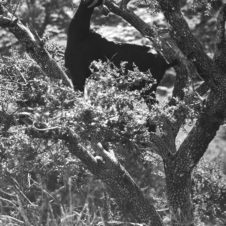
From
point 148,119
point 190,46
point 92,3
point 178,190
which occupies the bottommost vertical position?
point 178,190

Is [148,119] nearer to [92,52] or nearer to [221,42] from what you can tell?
[221,42]

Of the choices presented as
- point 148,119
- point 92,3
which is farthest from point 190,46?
point 92,3

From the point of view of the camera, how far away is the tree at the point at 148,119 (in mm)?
5750

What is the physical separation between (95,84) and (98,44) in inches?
55.1

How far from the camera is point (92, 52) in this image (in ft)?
23.7

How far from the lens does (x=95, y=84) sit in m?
5.98

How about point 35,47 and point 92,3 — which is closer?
point 35,47

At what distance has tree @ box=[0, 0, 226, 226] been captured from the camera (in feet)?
18.9

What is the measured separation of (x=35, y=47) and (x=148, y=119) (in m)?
1.56

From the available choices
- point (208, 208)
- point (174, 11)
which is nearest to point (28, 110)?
point (174, 11)

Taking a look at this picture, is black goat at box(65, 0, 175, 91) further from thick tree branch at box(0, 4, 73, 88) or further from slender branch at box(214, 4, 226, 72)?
slender branch at box(214, 4, 226, 72)

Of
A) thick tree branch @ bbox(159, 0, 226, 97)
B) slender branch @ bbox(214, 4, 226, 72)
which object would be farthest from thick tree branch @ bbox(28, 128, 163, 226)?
slender branch @ bbox(214, 4, 226, 72)

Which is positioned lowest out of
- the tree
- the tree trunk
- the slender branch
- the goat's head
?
the tree trunk

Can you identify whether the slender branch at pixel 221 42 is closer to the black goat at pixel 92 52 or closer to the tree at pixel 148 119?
the tree at pixel 148 119
